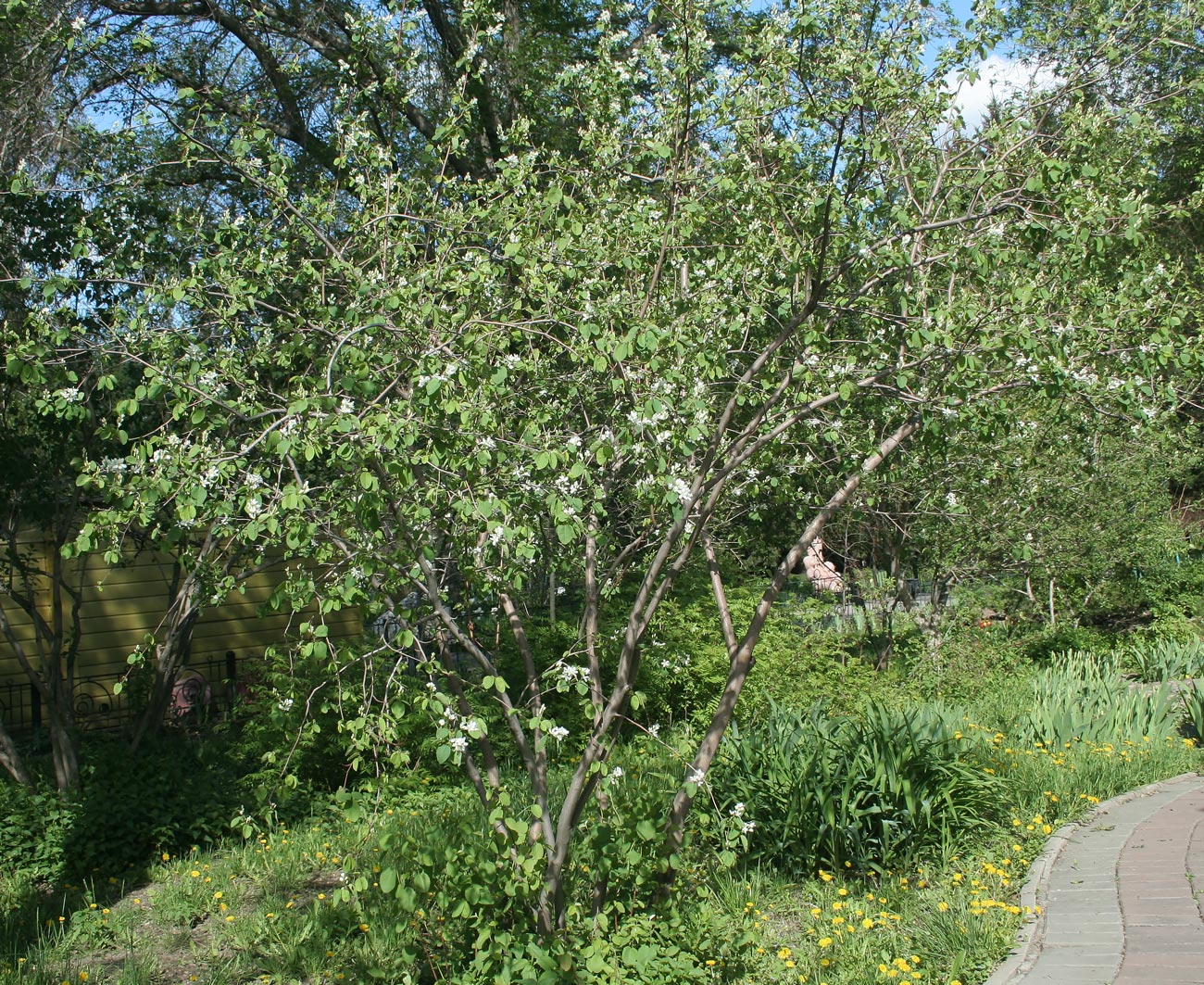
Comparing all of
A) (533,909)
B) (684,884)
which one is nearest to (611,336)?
(533,909)

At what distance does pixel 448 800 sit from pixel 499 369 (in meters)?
4.35

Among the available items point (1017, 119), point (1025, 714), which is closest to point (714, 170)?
point (1017, 119)

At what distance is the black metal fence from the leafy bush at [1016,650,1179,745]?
6013 mm

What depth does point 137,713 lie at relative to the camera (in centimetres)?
810

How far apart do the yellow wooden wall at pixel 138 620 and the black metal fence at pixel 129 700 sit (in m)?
0.22

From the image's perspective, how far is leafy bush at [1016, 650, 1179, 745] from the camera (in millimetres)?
6816

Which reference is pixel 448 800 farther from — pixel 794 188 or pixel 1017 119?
pixel 1017 119

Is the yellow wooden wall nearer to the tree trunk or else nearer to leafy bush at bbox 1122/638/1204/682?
the tree trunk

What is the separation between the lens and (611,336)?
3510 mm

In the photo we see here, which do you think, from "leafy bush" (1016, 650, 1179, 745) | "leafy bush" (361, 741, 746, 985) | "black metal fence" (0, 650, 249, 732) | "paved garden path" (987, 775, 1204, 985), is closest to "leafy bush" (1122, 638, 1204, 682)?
"leafy bush" (1016, 650, 1179, 745)

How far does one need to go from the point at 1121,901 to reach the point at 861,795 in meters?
1.23

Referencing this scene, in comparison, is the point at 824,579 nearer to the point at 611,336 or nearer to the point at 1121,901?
the point at 1121,901

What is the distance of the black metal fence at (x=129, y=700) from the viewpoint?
8.85 meters

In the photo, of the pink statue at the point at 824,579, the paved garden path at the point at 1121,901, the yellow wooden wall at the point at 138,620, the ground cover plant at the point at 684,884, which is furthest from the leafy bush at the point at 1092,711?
the yellow wooden wall at the point at 138,620
